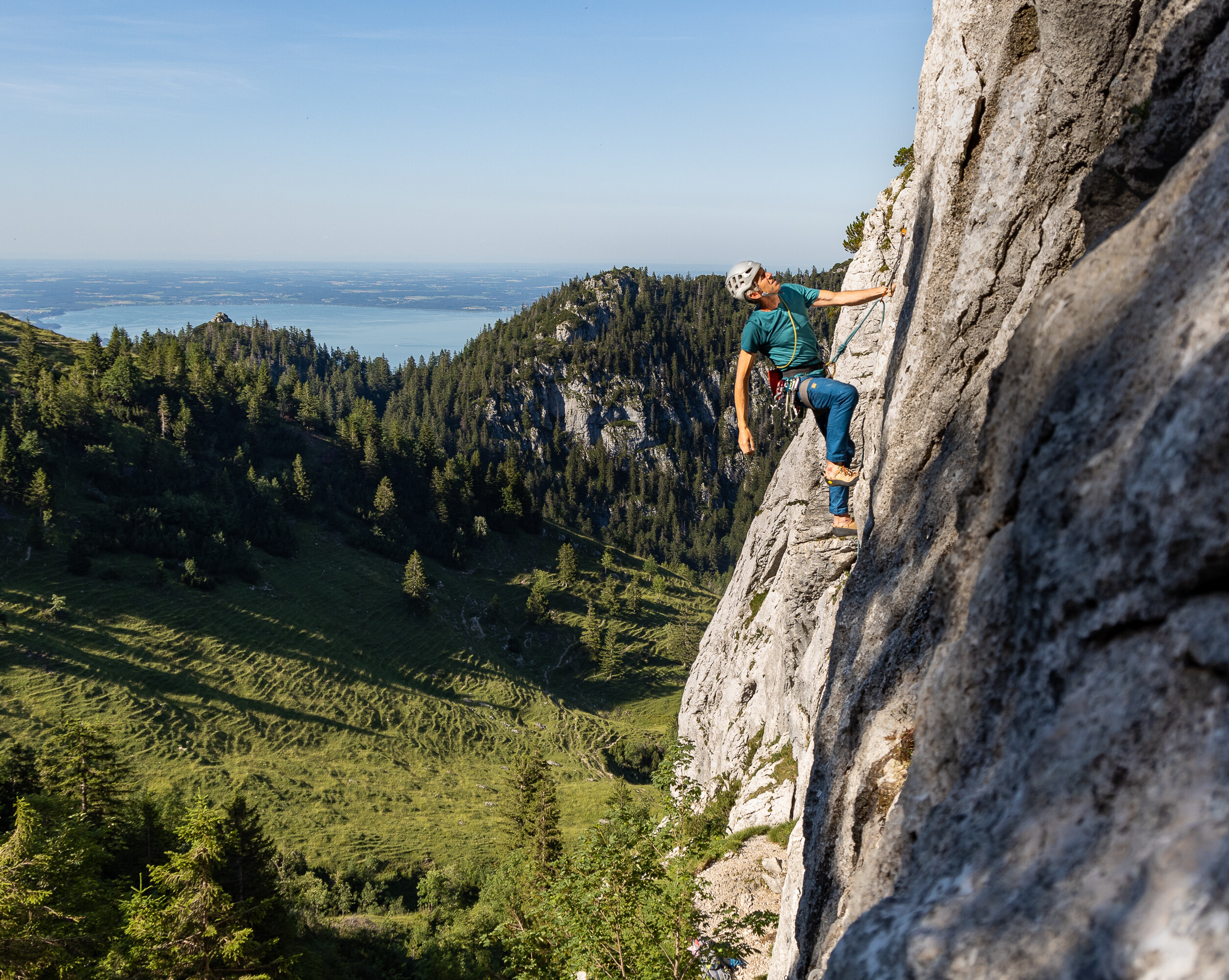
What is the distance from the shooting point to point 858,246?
21.1 m

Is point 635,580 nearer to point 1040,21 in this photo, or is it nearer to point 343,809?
point 343,809

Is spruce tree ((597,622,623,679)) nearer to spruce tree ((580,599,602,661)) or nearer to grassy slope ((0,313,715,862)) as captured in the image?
spruce tree ((580,599,602,661))

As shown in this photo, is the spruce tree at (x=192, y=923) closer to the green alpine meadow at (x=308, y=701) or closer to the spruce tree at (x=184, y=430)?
the green alpine meadow at (x=308, y=701)

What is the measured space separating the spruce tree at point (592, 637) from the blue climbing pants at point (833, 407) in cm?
8216

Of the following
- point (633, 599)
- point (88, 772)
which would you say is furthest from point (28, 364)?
point (633, 599)

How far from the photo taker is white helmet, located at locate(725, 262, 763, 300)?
837 centimetres

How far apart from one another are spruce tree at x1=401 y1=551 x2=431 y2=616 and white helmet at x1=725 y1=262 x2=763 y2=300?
81260 millimetres

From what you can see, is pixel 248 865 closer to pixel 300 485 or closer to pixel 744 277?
pixel 744 277

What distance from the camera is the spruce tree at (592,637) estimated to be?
291 feet

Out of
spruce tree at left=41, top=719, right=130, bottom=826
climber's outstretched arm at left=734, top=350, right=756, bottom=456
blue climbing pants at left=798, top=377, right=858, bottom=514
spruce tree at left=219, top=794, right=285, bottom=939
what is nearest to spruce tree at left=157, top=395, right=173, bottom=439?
spruce tree at left=41, top=719, right=130, bottom=826

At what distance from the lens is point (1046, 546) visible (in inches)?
159

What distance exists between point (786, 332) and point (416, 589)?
81.3 meters

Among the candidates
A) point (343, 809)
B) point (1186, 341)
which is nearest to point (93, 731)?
point (343, 809)

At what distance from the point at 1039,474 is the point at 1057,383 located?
0.60 meters
